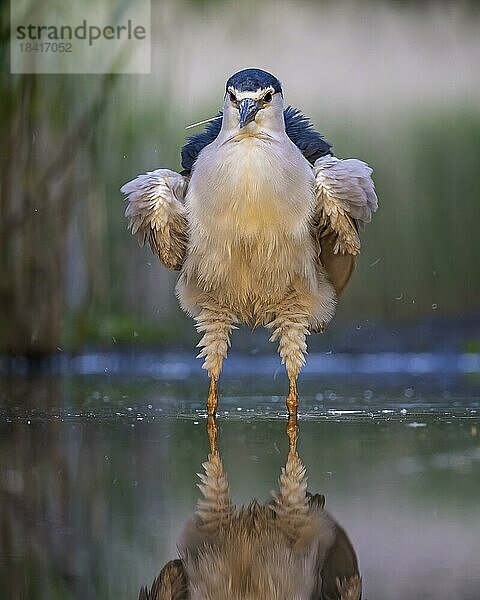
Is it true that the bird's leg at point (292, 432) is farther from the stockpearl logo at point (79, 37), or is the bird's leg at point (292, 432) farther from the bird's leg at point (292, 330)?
the stockpearl logo at point (79, 37)

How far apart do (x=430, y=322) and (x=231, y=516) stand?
519 centimetres

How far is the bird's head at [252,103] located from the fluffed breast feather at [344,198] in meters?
0.31

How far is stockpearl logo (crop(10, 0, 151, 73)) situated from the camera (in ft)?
25.9

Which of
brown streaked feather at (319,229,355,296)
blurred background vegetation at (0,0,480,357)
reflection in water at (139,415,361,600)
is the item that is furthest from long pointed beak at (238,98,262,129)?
blurred background vegetation at (0,0,480,357)

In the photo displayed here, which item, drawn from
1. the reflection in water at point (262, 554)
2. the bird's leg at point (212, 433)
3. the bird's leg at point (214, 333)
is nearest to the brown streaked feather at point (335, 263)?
the bird's leg at point (214, 333)

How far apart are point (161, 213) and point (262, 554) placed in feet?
8.63

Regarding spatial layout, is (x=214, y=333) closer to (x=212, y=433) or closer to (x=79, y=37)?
(x=212, y=433)

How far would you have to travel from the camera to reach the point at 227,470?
12.3 feet

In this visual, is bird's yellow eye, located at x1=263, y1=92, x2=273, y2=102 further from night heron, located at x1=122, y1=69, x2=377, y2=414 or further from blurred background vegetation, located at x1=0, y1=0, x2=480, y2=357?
blurred background vegetation, located at x1=0, y1=0, x2=480, y2=357

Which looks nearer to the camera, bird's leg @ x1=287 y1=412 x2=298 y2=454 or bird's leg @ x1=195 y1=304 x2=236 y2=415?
bird's leg @ x1=287 y1=412 x2=298 y2=454

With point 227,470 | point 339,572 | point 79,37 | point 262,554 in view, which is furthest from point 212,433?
point 79,37

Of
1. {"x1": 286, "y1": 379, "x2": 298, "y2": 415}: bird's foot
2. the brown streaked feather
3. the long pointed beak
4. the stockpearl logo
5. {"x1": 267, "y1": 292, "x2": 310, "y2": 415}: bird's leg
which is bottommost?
{"x1": 286, "y1": 379, "x2": 298, "y2": 415}: bird's foot

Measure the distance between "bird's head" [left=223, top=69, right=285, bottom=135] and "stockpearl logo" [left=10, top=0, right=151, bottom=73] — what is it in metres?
3.13

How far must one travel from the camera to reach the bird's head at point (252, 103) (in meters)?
4.82
